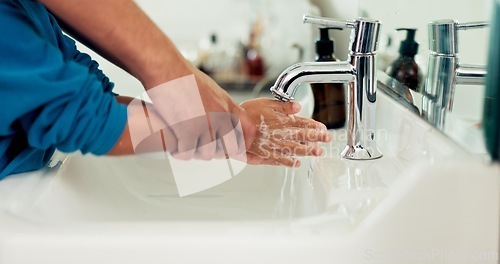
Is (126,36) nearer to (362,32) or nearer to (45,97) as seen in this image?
(45,97)

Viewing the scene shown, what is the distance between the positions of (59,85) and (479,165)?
35 centimetres

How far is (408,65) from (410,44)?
1.1 inches

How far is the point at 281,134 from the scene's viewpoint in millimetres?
616

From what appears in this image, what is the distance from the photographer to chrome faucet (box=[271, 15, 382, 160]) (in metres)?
0.56

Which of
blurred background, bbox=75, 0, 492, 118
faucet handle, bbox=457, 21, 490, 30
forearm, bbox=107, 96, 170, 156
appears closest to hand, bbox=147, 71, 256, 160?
forearm, bbox=107, 96, 170, 156

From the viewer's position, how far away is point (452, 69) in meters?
0.55

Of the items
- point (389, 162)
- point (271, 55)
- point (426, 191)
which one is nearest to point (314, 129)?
point (389, 162)

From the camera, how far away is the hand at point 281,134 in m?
0.59

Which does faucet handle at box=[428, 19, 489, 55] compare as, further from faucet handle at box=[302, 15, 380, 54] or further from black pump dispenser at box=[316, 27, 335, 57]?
black pump dispenser at box=[316, 27, 335, 57]

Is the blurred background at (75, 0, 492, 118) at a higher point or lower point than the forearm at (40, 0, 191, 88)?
lower

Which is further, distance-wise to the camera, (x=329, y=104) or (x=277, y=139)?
(x=329, y=104)

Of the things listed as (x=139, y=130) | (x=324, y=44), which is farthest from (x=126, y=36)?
(x=324, y=44)

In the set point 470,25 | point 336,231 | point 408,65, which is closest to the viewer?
point 336,231

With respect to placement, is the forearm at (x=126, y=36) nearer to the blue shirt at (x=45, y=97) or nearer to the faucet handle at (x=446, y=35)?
the blue shirt at (x=45, y=97)
